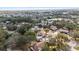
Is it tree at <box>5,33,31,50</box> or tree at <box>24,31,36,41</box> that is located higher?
tree at <box>24,31,36,41</box>

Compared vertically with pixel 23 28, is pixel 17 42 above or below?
below

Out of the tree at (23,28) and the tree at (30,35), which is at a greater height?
the tree at (23,28)

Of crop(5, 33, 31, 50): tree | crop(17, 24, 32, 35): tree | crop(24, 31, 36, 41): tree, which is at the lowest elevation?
crop(5, 33, 31, 50): tree

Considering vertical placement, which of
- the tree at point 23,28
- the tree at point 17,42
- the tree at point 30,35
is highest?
the tree at point 23,28

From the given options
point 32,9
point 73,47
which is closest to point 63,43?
point 73,47

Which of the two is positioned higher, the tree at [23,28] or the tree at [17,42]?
the tree at [23,28]

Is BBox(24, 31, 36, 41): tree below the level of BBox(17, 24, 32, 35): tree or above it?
below

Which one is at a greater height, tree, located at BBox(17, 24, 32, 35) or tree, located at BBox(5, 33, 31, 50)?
tree, located at BBox(17, 24, 32, 35)

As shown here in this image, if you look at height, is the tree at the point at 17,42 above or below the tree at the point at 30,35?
below

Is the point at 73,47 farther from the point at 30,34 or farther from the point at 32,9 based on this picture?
the point at 32,9
